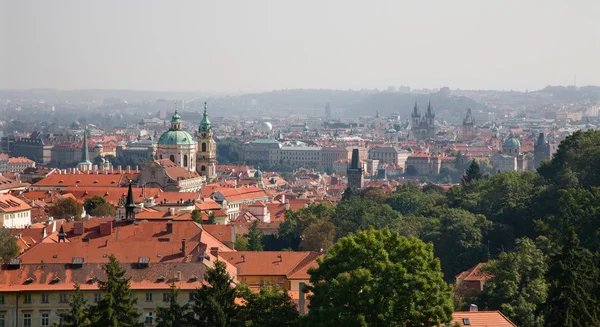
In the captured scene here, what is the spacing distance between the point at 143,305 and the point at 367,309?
33.1 feet

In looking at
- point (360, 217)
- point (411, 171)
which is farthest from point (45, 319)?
point (411, 171)

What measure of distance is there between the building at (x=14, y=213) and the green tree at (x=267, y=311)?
38.7 m

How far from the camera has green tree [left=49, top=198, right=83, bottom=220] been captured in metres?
76.0

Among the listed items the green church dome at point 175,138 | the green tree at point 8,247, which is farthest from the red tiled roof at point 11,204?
the green church dome at point 175,138

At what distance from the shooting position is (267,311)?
34.4 metres

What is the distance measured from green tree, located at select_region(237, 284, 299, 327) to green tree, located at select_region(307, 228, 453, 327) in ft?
3.64

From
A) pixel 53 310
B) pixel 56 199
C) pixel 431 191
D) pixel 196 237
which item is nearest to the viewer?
pixel 53 310

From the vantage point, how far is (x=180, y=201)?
86.8 m

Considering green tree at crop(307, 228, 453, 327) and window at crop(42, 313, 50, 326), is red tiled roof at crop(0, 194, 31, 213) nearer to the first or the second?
window at crop(42, 313, 50, 326)

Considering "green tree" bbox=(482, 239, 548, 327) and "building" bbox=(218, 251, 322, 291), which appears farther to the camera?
"building" bbox=(218, 251, 322, 291)

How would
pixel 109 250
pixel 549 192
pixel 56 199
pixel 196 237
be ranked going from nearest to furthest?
pixel 109 250, pixel 196 237, pixel 549 192, pixel 56 199

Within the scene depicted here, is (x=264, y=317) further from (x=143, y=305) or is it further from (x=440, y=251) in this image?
(x=440, y=251)

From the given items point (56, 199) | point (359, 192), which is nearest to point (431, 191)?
point (359, 192)

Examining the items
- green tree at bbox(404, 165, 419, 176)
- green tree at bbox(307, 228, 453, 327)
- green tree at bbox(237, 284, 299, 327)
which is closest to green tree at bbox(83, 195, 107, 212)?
green tree at bbox(237, 284, 299, 327)
